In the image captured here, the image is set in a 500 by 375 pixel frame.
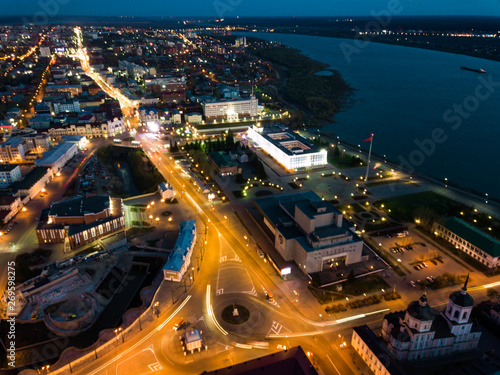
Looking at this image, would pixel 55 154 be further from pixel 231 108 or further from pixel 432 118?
pixel 432 118

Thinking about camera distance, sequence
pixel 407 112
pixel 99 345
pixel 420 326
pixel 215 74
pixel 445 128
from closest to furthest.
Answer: pixel 420 326
pixel 99 345
pixel 445 128
pixel 407 112
pixel 215 74

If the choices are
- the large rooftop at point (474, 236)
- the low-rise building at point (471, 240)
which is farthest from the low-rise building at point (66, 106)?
the large rooftop at point (474, 236)

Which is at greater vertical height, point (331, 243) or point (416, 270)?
point (331, 243)

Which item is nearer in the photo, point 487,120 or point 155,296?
point 155,296

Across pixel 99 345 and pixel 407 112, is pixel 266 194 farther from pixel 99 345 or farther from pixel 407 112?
pixel 407 112

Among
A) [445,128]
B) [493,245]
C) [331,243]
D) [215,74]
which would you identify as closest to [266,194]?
[331,243]

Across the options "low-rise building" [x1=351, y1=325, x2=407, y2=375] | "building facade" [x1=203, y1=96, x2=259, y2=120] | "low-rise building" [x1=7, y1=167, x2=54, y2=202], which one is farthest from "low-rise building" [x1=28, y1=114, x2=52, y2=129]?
"low-rise building" [x1=351, y1=325, x2=407, y2=375]

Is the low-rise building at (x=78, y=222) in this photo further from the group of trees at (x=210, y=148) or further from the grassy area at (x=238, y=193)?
the group of trees at (x=210, y=148)
